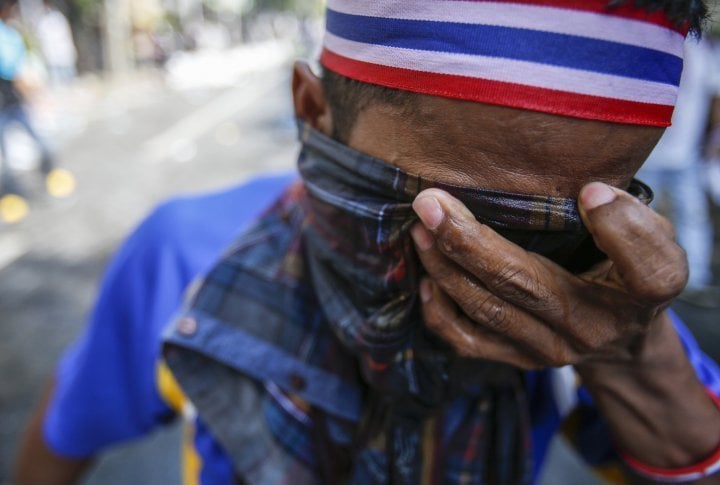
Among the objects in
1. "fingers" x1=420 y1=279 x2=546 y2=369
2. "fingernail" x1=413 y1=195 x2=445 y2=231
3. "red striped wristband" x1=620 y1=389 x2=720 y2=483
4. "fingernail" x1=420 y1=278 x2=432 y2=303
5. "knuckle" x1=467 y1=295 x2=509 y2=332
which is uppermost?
"fingernail" x1=413 y1=195 x2=445 y2=231

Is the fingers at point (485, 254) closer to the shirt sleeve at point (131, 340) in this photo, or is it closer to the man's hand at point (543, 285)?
the man's hand at point (543, 285)

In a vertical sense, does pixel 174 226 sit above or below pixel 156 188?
above

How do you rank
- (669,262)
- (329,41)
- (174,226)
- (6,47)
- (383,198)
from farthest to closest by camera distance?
(6,47), (174,226), (329,41), (383,198), (669,262)

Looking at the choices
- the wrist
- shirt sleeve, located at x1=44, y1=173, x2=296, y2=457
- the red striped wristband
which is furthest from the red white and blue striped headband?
shirt sleeve, located at x1=44, y1=173, x2=296, y2=457

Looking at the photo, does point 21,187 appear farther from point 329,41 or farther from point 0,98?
point 329,41

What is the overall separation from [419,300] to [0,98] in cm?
757

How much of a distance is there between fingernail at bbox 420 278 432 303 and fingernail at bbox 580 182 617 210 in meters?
0.28

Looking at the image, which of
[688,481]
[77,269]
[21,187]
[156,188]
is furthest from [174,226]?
[21,187]

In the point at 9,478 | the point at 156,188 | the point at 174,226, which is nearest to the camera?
the point at 174,226

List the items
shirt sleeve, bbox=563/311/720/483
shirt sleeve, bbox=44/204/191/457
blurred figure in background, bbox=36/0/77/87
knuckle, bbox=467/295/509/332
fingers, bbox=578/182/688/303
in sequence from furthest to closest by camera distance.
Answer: blurred figure in background, bbox=36/0/77/87 < shirt sleeve, bbox=44/204/191/457 < shirt sleeve, bbox=563/311/720/483 < knuckle, bbox=467/295/509/332 < fingers, bbox=578/182/688/303

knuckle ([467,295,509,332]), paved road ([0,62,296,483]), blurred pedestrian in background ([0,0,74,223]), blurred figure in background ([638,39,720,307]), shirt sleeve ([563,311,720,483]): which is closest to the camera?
knuckle ([467,295,509,332])

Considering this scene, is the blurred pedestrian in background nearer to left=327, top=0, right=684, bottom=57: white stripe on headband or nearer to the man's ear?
the man's ear

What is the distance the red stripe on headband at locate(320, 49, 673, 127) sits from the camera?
0.80m

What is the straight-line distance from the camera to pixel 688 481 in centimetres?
109
